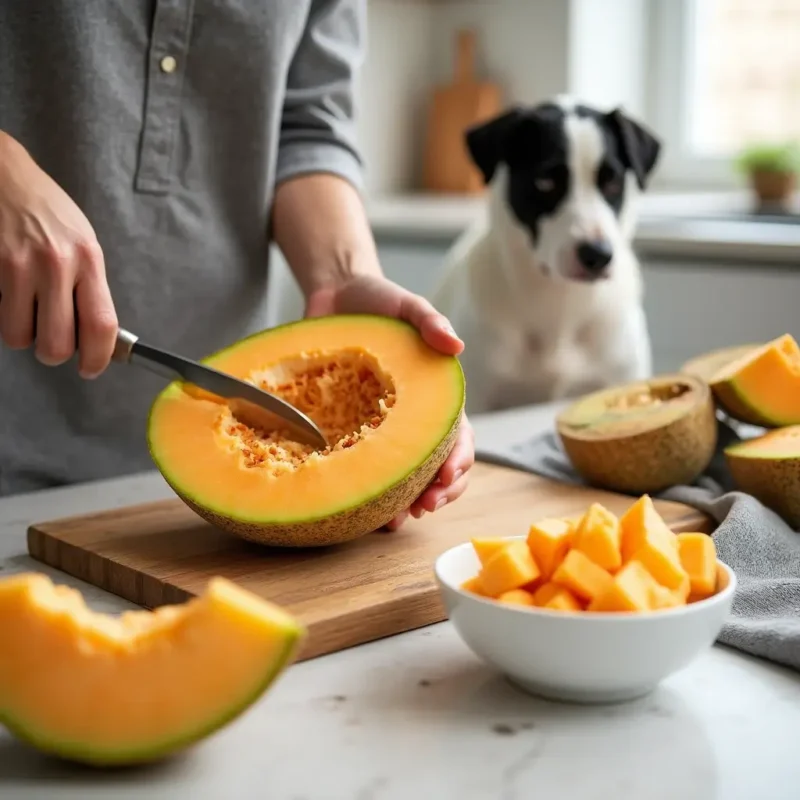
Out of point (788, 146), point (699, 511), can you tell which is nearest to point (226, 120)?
point (699, 511)

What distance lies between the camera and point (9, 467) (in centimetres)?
141

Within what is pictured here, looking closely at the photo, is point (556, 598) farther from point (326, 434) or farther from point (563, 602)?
point (326, 434)

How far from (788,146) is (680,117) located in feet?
1.90

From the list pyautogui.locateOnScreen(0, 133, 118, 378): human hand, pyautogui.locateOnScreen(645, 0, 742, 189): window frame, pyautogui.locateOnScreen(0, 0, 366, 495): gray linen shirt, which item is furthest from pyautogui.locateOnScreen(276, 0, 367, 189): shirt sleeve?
pyautogui.locateOnScreen(645, 0, 742, 189): window frame

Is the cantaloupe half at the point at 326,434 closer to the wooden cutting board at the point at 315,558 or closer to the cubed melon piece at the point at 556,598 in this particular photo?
the wooden cutting board at the point at 315,558

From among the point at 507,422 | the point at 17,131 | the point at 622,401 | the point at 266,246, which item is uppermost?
the point at 17,131

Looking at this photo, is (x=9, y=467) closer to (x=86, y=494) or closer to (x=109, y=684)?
(x=86, y=494)

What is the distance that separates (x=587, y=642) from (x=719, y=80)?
10.8ft

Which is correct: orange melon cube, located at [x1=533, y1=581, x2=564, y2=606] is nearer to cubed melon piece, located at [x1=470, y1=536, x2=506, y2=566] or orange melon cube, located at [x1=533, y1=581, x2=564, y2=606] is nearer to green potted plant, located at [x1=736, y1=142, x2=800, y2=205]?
cubed melon piece, located at [x1=470, y1=536, x2=506, y2=566]

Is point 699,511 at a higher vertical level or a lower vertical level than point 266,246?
lower

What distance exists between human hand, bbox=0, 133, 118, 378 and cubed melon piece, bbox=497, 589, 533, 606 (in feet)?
1.43

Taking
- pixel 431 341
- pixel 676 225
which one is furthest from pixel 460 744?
pixel 676 225

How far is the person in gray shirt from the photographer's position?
131cm

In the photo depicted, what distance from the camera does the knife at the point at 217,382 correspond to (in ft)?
3.40
